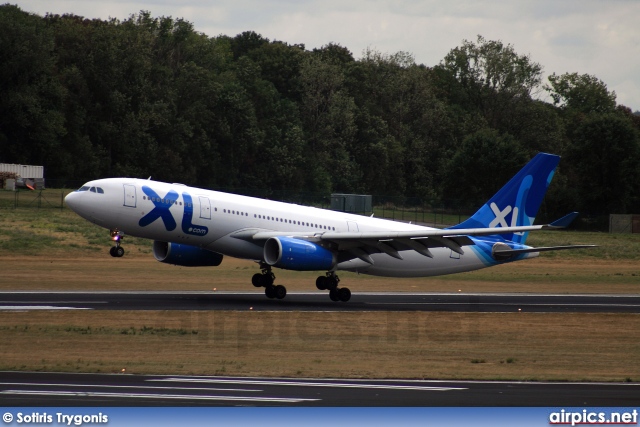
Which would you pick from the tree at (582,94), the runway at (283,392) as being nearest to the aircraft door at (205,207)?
the runway at (283,392)

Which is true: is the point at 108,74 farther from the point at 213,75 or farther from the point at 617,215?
the point at 617,215

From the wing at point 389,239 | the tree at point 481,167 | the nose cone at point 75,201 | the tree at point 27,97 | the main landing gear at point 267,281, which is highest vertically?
the tree at point 27,97

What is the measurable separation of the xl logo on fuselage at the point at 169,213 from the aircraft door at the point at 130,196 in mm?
417

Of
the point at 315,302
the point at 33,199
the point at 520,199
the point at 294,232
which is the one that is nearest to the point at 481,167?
the point at 33,199

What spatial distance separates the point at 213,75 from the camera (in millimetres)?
119000

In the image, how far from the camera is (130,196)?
39.3 m

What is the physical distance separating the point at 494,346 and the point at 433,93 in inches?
4445

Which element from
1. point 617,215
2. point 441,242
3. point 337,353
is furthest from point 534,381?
point 617,215

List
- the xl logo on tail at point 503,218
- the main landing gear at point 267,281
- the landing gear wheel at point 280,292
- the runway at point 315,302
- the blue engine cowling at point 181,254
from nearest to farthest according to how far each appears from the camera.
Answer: the runway at point 315,302
the landing gear wheel at point 280,292
the main landing gear at point 267,281
the blue engine cowling at point 181,254
the xl logo on tail at point 503,218

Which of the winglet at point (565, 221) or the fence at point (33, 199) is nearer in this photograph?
the winglet at point (565, 221)

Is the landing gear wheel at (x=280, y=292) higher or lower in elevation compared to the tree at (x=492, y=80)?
lower

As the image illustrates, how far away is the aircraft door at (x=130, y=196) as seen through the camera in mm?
39188

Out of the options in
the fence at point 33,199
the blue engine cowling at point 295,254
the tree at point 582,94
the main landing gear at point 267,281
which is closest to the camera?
the blue engine cowling at point 295,254

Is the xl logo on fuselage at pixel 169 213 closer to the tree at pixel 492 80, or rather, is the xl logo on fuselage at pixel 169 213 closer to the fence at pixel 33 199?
the fence at pixel 33 199
